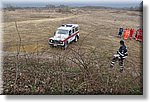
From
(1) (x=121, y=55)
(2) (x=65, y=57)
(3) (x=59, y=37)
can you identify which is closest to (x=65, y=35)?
(3) (x=59, y=37)

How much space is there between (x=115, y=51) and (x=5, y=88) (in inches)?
32.2

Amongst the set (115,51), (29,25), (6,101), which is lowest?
(6,101)

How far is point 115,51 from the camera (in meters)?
2.50

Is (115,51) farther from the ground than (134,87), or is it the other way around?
(115,51)

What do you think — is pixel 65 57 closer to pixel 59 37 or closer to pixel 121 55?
pixel 59 37

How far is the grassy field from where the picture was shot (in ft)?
8.04

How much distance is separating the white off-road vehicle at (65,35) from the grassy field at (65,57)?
0.03 m

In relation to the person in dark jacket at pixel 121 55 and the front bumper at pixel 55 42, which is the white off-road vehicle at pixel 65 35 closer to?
the front bumper at pixel 55 42

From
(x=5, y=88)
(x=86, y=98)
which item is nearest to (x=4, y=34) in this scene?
(x=5, y=88)

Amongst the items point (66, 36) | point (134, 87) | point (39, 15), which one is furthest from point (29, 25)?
point (134, 87)

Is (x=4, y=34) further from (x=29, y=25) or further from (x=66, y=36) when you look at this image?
(x=66, y=36)

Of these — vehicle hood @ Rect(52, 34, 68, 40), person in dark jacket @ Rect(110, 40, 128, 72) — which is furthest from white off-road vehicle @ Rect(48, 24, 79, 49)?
person in dark jacket @ Rect(110, 40, 128, 72)

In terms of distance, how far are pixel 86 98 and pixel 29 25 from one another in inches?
26.0

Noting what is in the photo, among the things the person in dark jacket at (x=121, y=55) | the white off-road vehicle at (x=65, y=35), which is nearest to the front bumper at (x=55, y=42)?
the white off-road vehicle at (x=65, y=35)
